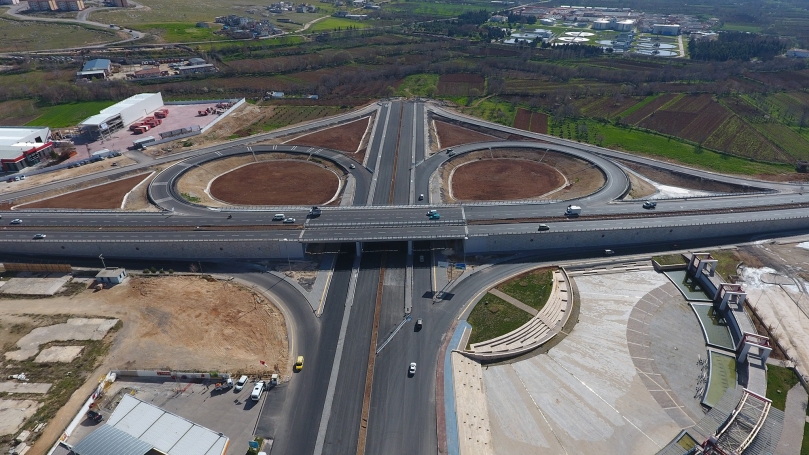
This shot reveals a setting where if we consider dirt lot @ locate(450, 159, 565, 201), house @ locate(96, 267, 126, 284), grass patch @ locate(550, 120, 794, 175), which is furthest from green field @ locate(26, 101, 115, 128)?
grass patch @ locate(550, 120, 794, 175)

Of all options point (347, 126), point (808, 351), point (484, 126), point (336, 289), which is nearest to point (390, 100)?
point (347, 126)

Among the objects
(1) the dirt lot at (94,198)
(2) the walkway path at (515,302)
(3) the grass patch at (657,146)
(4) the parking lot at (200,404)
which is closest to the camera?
(4) the parking lot at (200,404)

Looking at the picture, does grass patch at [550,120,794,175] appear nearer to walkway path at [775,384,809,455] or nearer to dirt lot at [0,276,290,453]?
walkway path at [775,384,809,455]

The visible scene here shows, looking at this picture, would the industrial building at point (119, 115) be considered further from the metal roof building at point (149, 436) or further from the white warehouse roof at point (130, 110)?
the metal roof building at point (149, 436)

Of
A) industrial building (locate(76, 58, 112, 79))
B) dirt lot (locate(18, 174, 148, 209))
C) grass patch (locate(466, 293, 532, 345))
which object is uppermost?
industrial building (locate(76, 58, 112, 79))

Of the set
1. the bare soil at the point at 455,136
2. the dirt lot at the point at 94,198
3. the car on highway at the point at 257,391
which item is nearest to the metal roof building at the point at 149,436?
the car on highway at the point at 257,391

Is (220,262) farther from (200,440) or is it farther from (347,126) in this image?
(347,126)
